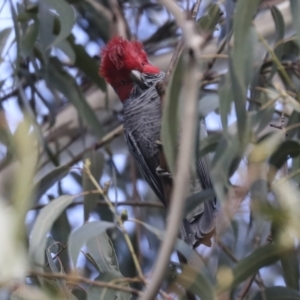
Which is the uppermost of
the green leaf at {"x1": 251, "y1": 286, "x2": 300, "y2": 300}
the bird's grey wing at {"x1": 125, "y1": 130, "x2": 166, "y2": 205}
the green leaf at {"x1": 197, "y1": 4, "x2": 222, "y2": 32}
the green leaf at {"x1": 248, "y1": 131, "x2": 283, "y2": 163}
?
the green leaf at {"x1": 197, "y1": 4, "x2": 222, "y2": 32}

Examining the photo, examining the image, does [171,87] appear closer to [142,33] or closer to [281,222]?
[281,222]

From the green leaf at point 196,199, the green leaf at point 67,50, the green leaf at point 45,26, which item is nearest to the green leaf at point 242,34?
the green leaf at point 196,199

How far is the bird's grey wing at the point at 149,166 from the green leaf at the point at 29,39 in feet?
1.33

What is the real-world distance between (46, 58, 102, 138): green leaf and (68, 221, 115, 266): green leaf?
949 mm

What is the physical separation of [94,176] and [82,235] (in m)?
0.89

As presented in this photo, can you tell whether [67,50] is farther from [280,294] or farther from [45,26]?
[280,294]

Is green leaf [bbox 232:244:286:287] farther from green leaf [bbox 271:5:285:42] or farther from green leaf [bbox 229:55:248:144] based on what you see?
green leaf [bbox 271:5:285:42]

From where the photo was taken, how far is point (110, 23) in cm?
278

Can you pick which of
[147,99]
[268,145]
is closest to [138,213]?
[147,99]

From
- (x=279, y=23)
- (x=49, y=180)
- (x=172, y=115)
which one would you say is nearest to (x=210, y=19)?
(x=279, y=23)

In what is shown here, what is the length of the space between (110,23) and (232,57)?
4.74 feet

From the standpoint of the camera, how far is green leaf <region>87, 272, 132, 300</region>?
55.0 inches

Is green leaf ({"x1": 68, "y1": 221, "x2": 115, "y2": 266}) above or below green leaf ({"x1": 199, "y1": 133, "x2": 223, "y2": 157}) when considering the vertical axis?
above

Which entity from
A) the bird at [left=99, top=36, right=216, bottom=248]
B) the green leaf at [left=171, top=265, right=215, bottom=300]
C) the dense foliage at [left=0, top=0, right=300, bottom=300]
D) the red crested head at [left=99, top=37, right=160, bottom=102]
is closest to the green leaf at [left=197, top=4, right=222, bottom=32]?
the dense foliage at [left=0, top=0, right=300, bottom=300]
